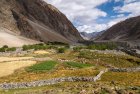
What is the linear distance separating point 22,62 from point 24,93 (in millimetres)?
33979

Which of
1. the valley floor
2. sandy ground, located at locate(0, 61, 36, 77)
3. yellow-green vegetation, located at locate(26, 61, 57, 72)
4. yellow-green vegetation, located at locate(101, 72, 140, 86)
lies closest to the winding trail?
the valley floor

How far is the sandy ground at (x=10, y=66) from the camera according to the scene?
2599 inches

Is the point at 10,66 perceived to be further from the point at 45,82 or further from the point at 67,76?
the point at 45,82

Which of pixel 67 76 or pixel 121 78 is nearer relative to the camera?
pixel 121 78

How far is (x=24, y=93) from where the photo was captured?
44.8m

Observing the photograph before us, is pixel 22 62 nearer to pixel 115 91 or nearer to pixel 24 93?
pixel 24 93

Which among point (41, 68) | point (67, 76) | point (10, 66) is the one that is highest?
point (10, 66)

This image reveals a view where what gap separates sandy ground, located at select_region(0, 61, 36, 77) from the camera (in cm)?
6601

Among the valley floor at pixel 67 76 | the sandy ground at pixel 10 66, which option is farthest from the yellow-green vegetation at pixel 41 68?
the sandy ground at pixel 10 66

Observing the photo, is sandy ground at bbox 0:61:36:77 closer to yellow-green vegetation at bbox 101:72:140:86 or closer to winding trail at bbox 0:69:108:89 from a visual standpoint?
winding trail at bbox 0:69:108:89

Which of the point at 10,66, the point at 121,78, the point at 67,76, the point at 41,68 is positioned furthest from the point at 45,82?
the point at 10,66

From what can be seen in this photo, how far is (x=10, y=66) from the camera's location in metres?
72.8

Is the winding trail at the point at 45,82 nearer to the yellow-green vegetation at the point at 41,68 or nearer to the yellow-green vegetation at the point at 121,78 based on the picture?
the yellow-green vegetation at the point at 121,78

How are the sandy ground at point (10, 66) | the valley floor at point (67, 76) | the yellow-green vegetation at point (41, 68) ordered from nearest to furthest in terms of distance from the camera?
the valley floor at point (67, 76)
the sandy ground at point (10, 66)
the yellow-green vegetation at point (41, 68)
